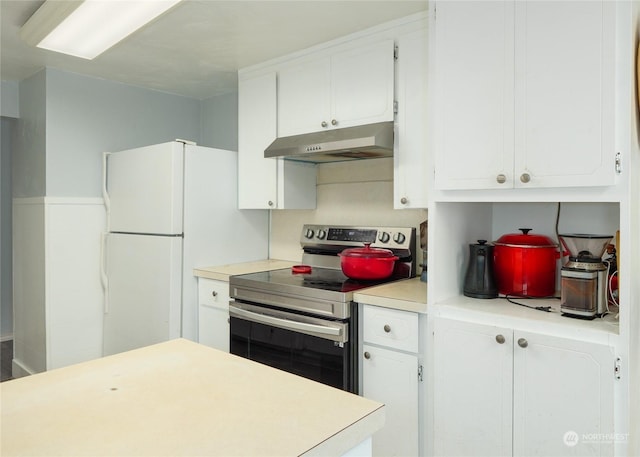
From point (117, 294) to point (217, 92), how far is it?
172 centimetres

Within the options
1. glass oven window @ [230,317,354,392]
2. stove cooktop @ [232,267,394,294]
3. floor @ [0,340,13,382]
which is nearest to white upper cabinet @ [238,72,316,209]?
stove cooktop @ [232,267,394,294]

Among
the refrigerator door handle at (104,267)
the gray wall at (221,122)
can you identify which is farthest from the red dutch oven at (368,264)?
the refrigerator door handle at (104,267)

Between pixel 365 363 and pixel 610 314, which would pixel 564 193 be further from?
pixel 365 363

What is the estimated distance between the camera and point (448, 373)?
1.77 metres

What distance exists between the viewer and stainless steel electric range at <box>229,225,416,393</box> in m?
2.07

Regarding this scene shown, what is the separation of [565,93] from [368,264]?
1.17 m

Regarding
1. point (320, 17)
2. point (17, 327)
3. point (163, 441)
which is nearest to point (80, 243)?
point (17, 327)

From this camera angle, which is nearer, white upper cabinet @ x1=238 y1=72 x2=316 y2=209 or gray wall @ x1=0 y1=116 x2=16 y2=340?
white upper cabinet @ x1=238 y1=72 x2=316 y2=209

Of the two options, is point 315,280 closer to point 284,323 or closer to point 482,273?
point 284,323

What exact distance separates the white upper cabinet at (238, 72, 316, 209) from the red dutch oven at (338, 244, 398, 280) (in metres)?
0.72

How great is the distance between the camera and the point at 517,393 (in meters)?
1.60

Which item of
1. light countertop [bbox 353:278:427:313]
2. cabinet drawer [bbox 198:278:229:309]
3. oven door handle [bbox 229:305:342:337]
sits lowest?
oven door handle [bbox 229:305:342:337]

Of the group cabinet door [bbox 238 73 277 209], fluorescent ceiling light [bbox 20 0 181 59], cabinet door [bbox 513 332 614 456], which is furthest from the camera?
cabinet door [bbox 238 73 277 209]

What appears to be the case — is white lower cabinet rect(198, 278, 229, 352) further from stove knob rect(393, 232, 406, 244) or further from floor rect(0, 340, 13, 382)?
floor rect(0, 340, 13, 382)
